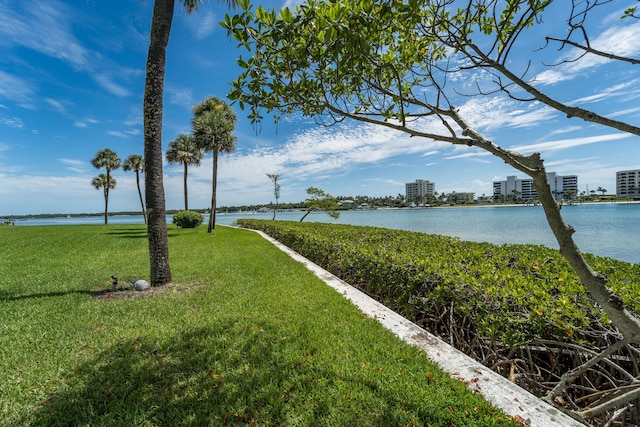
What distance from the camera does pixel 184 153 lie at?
3173 cm

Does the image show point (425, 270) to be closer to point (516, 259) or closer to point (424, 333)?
point (424, 333)

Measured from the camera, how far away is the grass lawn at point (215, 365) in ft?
7.20

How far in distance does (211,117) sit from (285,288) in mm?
19987

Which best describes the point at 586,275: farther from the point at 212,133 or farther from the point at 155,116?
the point at 212,133

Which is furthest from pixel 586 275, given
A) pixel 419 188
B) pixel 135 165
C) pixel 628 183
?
pixel 419 188

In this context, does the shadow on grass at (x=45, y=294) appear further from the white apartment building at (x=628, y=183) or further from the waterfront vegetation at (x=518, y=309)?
the white apartment building at (x=628, y=183)

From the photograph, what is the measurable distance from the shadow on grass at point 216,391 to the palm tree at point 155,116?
119 inches

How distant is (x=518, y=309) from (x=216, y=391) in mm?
2911

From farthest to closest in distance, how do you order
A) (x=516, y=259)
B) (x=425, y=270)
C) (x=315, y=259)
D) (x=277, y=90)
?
1. (x=315, y=259)
2. (x=516, y=259)
3. (x=425, y=270)
4. (x=277, y=90)

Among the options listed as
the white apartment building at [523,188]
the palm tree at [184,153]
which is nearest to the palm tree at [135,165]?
the palm tree at [184,153]

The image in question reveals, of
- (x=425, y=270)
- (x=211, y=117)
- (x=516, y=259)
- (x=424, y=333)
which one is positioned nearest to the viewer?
(x=424, y=333)

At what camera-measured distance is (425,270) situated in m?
4.10

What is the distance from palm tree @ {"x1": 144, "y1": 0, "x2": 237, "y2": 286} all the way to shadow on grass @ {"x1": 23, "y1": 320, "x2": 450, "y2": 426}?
3017 mm

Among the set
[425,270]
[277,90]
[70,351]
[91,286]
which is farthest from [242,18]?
[91,286]
